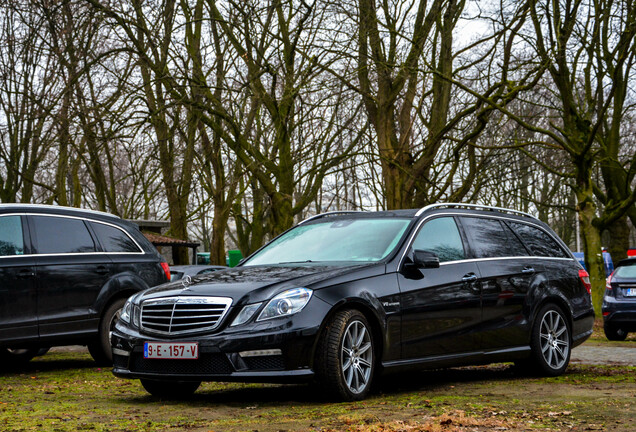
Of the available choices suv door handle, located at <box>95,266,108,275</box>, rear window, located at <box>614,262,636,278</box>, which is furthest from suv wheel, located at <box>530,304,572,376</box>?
rear window, located at <box>614,262,636,278</box>

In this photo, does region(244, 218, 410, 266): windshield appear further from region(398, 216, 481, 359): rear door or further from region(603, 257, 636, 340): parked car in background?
region(603, 257, 636, 340): parked car in background

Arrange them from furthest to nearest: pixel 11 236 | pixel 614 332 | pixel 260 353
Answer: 1. pixel 614 332
2. pixel 11 236
3. pixel 260 353

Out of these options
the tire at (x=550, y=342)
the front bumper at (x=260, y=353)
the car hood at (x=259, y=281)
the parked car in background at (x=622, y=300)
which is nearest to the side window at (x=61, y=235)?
the car hood at (x=259, y=281)

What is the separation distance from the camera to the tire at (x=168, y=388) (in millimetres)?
7629

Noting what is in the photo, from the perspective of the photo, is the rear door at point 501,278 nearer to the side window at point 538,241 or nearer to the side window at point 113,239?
the side window at point 538,241

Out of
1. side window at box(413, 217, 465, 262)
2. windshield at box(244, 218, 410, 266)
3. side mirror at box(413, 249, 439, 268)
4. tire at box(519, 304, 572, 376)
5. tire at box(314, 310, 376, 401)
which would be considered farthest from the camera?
tire at box(519, 304, 572, 376)

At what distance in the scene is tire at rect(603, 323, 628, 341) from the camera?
16.7 meters

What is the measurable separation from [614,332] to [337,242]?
10419 millimetres

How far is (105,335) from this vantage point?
1065cm

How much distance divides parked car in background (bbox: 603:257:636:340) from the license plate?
11.3m

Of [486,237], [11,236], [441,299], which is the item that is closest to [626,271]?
[486,237]

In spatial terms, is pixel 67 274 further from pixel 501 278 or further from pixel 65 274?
pixel 501 278

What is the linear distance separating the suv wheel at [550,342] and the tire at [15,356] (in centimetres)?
651

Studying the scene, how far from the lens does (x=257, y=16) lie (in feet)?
59.9
